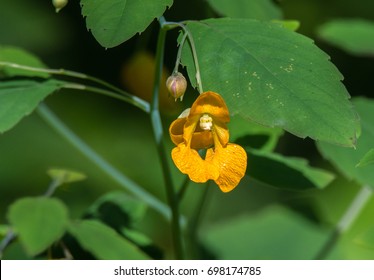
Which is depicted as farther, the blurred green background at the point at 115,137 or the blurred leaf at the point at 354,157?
the blurred green background at the point at 115,137

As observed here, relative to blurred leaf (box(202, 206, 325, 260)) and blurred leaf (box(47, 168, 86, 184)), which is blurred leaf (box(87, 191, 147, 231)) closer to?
blurred leaf (box(47, 168, 86, 184))

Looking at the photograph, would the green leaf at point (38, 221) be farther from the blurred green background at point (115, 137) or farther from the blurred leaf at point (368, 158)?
the blurred green background at point (115, 137)

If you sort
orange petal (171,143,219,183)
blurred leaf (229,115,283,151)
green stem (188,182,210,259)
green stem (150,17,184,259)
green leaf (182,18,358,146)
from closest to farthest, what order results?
green leaf (182,18,358,146) → orange petal (171,143,219,183) → green stem (150,17,184,259) → blurred leaf (229,115,283,151) → green stem (188,182,210,259)

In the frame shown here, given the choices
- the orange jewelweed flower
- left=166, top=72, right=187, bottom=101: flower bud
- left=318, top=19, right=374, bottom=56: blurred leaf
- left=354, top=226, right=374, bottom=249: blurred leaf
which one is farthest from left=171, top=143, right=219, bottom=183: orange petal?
left=318, top=19, right=374, bottom=56: blurred leaf

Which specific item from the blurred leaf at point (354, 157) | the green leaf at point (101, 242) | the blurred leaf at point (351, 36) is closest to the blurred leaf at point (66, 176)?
the green leaf at point (101, 242)

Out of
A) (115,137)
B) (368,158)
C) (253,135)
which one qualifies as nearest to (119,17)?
(368,158)
